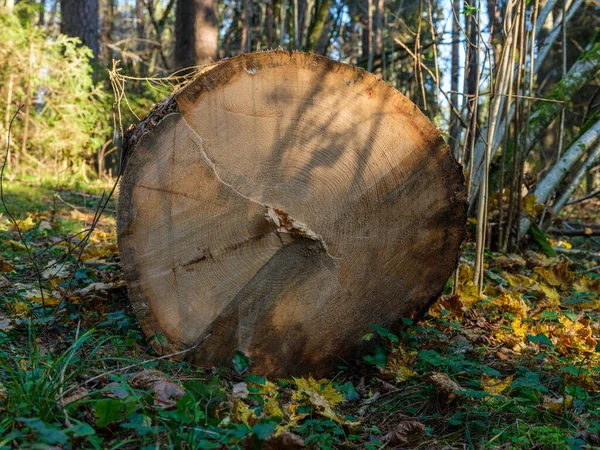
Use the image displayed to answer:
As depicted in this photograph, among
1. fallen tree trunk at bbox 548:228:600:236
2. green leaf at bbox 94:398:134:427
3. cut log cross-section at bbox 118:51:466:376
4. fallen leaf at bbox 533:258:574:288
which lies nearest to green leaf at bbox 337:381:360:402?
cut log cross-section at bbox 118:51:466:376

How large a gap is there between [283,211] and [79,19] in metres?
9.92

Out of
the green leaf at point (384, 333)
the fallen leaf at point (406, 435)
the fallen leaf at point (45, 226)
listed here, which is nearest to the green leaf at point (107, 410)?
the fallen leaf at point (406, 435)

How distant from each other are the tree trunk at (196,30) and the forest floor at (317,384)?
563 cm

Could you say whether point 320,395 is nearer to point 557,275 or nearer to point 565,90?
point 557,275

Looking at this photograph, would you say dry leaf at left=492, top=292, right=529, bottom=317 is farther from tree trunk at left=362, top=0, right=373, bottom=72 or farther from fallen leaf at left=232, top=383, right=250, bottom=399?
tree trunk at left=362, top=0, right=373, bottom=72

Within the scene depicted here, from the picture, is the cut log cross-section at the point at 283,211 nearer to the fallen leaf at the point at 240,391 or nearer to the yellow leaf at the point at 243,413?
the fallen leaf at the point at 240,391

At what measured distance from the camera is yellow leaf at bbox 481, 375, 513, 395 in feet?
7.93

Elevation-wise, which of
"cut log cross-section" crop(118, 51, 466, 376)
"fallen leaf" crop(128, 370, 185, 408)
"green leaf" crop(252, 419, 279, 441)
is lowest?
"fallen leaf" crop(128, 370, 185, 408)

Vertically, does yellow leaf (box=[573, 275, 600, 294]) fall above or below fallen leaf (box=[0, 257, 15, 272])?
below

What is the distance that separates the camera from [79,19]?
10.9 metres

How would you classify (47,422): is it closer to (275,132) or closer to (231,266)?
(231,266)

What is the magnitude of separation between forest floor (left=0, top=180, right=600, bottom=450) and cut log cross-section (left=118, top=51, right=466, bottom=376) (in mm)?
174

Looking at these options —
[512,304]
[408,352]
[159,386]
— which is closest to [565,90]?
[512,304]

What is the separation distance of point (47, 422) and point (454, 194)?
6.25ft
